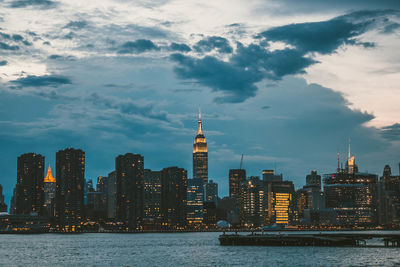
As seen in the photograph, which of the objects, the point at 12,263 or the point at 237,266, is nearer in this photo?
the point at 237,266

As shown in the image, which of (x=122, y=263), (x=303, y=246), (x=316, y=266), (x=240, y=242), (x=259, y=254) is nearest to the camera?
(x=316, y=266)

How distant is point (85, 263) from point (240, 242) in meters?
71.5

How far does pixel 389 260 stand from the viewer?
130 metres

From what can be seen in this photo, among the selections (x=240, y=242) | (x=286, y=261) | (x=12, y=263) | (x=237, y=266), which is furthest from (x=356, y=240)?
(x=12, y=263)

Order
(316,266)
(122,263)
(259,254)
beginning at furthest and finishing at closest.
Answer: (259,254) → (122,263) → (316,266)

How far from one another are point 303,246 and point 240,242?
78.4ft

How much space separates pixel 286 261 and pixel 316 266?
12.8 metres

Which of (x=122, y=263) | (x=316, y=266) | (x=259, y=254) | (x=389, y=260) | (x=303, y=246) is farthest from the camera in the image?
(x=303, y=246)

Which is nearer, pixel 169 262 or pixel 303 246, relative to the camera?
pixel 169 262

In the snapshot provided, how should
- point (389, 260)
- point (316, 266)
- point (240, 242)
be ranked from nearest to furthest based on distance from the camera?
point (316, 266)
point (389, 260)
point (240, 242)

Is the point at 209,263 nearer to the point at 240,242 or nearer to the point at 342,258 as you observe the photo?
the point at 342,258

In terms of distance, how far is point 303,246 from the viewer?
18275 cm

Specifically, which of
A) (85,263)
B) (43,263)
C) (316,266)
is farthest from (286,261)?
(43,263)

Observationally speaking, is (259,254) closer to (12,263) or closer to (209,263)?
(209,263)
